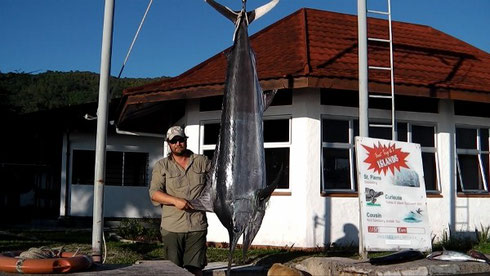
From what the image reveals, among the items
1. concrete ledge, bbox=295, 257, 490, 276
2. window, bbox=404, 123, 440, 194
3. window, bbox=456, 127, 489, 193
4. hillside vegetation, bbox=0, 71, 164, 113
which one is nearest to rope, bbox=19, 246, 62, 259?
concrete ledge, bbox=295, 257, 490, 276

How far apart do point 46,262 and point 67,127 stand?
517 inches

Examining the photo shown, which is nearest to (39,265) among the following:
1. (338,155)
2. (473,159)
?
(338,155)

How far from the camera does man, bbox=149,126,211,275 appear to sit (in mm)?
4980

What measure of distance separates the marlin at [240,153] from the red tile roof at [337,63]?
189 inches

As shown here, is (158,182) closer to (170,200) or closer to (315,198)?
(170,200)

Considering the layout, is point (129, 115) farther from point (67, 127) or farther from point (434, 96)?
point (434, 96)

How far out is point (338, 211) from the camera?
10.1 metres

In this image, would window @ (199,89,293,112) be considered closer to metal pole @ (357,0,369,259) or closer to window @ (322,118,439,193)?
window @ (322,118,439,193)

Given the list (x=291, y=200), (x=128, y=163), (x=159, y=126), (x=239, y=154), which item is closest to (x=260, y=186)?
(x=239, y=154)

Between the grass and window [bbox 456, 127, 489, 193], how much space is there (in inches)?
36.4

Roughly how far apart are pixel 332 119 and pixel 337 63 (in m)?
1.01

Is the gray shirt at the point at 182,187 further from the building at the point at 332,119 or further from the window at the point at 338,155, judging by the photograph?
the window at the point at 338,155

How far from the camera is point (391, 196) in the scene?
7.88 metres

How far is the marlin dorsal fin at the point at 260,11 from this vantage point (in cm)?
471
